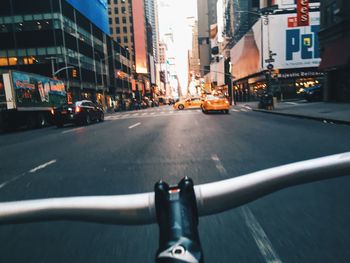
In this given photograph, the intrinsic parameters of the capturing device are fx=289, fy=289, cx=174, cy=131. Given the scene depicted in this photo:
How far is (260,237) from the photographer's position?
8.61ft

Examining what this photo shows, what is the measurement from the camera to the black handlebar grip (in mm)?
817

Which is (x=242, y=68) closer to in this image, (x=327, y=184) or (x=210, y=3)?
(x=327, y=184)

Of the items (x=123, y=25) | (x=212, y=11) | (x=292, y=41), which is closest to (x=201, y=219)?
Answer: (x=292, y=41)

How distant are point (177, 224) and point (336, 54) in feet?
87.8

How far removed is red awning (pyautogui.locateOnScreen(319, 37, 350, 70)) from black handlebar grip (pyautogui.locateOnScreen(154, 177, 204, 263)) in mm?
24808

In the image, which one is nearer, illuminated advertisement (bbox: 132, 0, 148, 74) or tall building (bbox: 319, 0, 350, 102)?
tall building (bbox: 319, 0, 350, 102)

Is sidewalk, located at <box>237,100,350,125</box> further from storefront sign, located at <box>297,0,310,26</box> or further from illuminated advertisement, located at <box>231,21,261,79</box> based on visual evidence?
illuminated advertisement, located at <box>231,21,261,79</box>

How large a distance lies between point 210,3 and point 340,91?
167200 millimetres

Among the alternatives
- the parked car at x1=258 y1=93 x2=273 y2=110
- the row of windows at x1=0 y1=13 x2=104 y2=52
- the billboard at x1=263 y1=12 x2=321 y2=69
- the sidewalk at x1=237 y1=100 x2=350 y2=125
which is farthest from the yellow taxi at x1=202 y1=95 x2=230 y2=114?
the row of windows at x1=0 y1=13 x2=104 y2=52

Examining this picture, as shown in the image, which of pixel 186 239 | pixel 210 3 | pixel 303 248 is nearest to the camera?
pixel 186 239

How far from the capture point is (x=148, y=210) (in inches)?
40.8

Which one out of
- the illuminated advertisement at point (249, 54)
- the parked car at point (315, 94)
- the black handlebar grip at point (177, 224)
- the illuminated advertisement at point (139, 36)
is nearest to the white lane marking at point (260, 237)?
the black handlebar grip at point (177, 224)

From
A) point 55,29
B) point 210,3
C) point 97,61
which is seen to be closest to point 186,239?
point 55,29

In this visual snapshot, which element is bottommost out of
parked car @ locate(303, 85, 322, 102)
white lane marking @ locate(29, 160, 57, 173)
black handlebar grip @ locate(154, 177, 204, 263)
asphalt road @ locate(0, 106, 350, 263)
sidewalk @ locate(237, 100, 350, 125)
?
sidewalk @ locate(237, 100, 350, 125)
